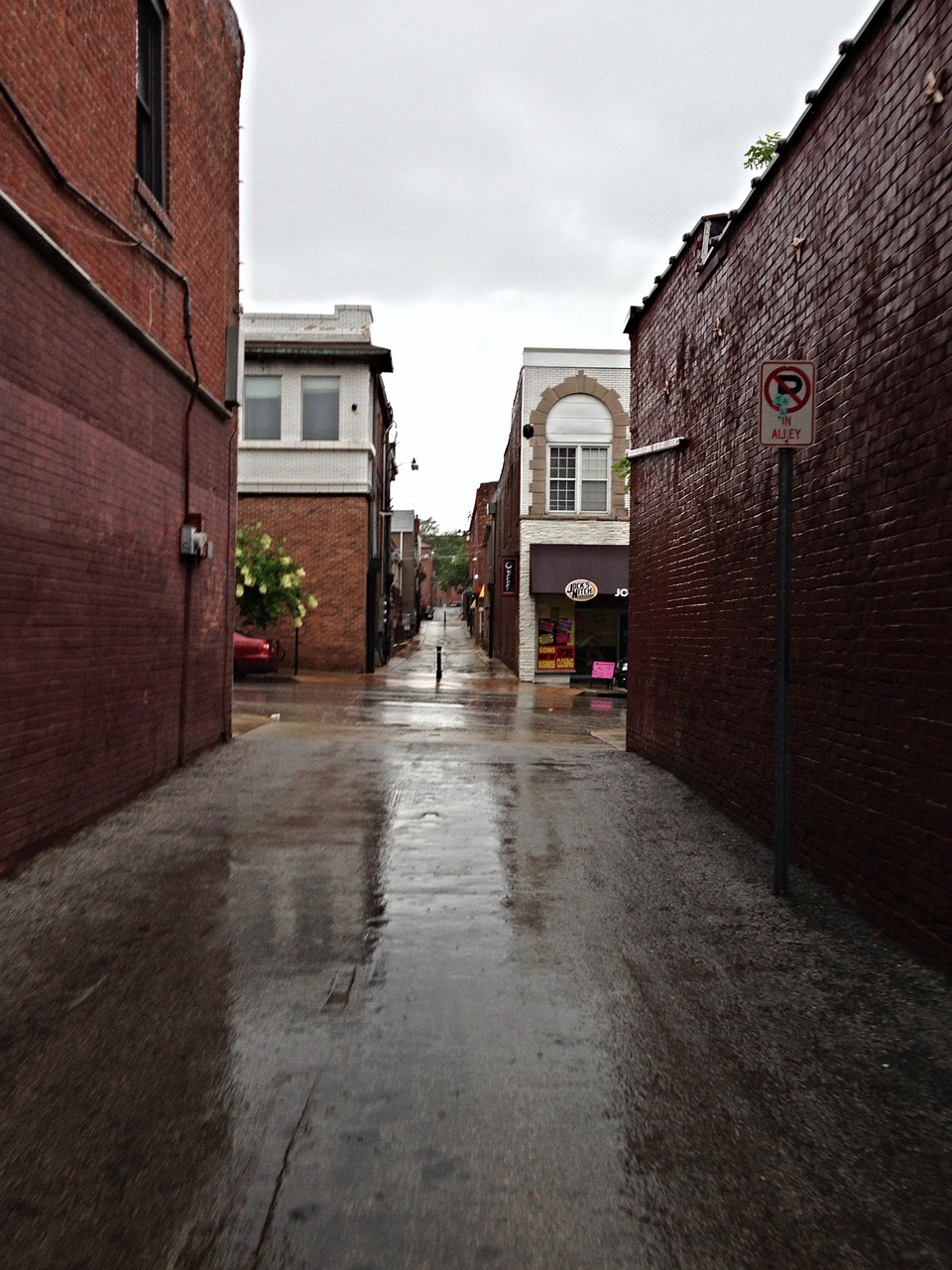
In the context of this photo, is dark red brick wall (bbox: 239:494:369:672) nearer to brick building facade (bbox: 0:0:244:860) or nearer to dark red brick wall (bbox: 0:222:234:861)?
brick building facade (bbox: 0:0:244:860)

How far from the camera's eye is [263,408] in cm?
3150

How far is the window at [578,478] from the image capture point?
105ft

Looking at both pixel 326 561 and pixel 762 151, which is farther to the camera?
pixel 326 561

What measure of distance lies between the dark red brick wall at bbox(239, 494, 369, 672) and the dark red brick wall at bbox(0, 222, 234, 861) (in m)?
19.8

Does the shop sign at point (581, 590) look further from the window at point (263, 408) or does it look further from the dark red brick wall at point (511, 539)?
the window at point (263, 408)

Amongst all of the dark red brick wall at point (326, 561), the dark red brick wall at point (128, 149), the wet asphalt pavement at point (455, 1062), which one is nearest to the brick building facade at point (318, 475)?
the dark red brick wall at point (326, 561)

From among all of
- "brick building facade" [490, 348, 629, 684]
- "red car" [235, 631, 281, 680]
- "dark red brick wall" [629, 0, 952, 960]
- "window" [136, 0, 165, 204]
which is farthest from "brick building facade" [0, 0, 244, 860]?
"brick building facade" [490, 348, 629, 684]

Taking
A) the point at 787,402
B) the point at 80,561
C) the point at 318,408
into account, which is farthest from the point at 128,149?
the point at 318,408

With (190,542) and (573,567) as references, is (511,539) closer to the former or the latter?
(573,567)

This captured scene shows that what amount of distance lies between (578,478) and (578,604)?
3.83 m

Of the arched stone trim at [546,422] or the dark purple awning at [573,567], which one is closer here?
the dark purple awning at [573,567]

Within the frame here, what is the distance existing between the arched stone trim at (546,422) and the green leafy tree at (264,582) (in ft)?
26.0

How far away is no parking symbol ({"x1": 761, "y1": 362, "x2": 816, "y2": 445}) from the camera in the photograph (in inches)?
249

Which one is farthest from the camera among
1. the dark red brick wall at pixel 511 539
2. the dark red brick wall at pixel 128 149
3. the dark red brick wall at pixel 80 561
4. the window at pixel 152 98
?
the dark red brick wall at pixel 511 539
